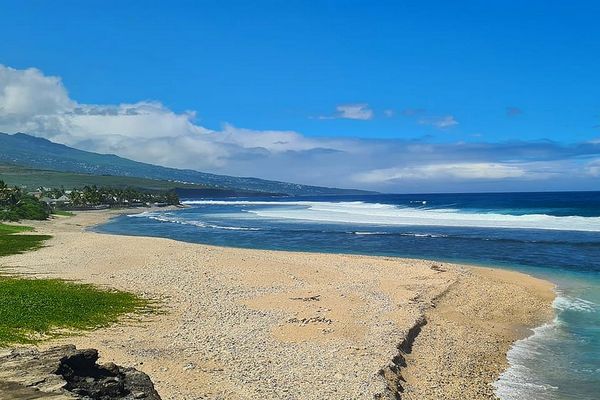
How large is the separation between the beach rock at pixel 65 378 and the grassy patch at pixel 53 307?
4.49 meters

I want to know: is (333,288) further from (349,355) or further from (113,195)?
(113,195)

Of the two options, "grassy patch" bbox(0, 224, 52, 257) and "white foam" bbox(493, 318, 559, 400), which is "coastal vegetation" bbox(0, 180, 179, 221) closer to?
"grassy patch" bbox(0, 224, 52, 257)

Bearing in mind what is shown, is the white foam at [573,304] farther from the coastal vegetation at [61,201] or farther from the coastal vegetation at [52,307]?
the coastal vegetation at [61,201]

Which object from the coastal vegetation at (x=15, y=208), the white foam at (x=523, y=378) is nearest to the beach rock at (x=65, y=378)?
the white foam at (x=523, y=378)

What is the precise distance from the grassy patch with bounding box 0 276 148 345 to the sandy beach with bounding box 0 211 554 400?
3.01ft

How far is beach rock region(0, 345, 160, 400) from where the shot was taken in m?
6.21

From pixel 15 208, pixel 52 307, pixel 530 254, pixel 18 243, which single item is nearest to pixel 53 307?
pixel 52 307

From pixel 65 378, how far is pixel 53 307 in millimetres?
8689

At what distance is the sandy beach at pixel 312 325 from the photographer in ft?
33.7

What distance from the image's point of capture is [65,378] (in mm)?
7016

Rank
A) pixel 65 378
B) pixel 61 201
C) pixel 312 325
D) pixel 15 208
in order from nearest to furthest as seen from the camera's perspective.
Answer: pixel 65 378 < pixel 312 325 < pixel 15 208 < pixel 61 201

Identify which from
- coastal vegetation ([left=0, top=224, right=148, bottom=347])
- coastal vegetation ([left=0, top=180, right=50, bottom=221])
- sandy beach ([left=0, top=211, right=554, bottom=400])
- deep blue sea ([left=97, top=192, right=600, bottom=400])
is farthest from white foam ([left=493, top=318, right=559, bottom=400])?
coastal vegetation ([left=0, top=180, right=50, bottom=221])

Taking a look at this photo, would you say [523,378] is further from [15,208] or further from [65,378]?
[15,208]

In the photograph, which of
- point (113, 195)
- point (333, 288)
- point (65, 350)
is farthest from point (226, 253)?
point (113, 195)
